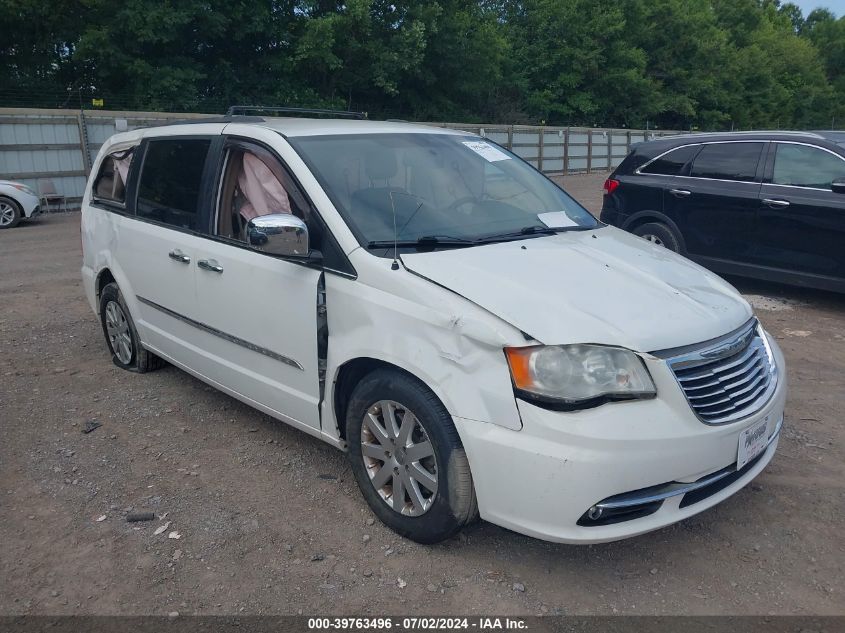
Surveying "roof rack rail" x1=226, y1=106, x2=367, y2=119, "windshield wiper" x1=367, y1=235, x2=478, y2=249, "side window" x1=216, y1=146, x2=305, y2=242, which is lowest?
"windshield wiper" x1=367, y1=235, x2=478, y2=249

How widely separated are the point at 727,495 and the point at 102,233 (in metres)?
4.45

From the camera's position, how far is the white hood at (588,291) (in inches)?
111

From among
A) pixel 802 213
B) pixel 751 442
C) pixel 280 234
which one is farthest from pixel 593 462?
pixel 802 213

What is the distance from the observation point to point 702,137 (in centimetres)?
799

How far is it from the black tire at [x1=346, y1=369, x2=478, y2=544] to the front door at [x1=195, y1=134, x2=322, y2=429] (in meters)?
0.33

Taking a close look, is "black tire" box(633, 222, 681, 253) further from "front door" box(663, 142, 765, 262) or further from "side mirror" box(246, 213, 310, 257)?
"side mirror" box(246, 213, 310, 257)

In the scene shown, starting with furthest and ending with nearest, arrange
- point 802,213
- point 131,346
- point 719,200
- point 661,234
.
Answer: point 661,234
point 719,200
point 802,213
point 131,346

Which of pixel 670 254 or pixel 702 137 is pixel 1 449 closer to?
pixel 670 254

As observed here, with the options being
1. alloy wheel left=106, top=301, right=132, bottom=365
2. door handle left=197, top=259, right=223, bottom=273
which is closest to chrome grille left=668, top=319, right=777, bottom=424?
door handle left=197, top=259, right=223, bottom=273

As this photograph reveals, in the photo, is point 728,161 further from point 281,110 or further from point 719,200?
point 281,110

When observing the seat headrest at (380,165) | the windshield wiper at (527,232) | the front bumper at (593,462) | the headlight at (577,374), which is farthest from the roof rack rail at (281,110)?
the front bumper at (593,462)

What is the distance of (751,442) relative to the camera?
3.05m

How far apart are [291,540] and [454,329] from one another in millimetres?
1252

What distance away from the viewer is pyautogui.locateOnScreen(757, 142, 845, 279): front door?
263 inches
